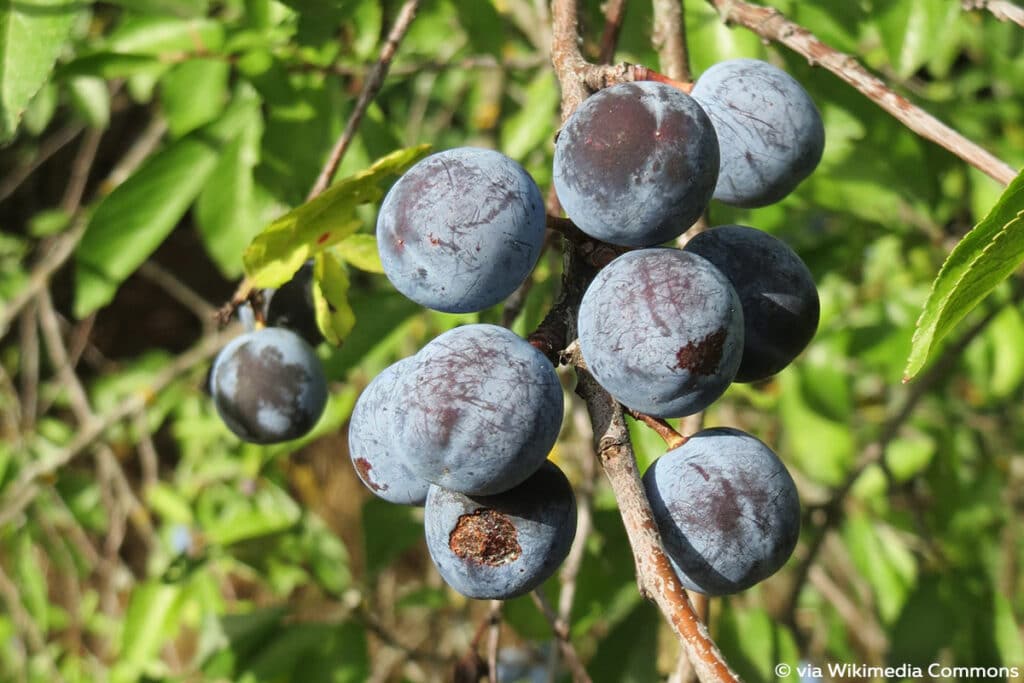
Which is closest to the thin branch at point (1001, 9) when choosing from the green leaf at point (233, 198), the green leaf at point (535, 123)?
the green leaf at point (535, 123)

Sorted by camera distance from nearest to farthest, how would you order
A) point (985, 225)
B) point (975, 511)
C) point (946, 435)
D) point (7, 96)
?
1. point (985, 225)
2. point (7, 96)
3. point (946, 435)
4. point (975, 511)

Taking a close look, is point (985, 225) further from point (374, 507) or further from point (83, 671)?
point (83, 671)

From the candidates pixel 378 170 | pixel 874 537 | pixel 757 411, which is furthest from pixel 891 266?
pixel 378 170

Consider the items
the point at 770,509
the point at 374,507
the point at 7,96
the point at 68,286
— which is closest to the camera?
the point at 770,509

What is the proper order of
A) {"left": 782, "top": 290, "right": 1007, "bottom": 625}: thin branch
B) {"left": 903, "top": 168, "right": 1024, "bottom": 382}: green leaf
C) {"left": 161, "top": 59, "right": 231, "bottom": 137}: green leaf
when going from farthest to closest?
1. {"left": 782, "top": 290, "right": 1007, "bottom": 625}: thin branch
2. {"left": 161, "top": 59, "right": 231, "bottom": 137}: green leaf
3. {"left": 903, "top": 168, "right": 1024, "bottom": 382}: green leaf

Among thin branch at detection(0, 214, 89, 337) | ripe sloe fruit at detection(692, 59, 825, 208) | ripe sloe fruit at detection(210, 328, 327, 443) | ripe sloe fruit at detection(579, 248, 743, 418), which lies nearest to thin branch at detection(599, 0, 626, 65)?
ripe sloe fruit at detection(692, 59, 825, 208)

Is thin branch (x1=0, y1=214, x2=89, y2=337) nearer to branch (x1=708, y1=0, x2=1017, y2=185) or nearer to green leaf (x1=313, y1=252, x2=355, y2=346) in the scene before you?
green leaf (x1=313, y1=252, x2=355, y2=346)

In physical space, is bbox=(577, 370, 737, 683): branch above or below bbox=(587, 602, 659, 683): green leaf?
above
